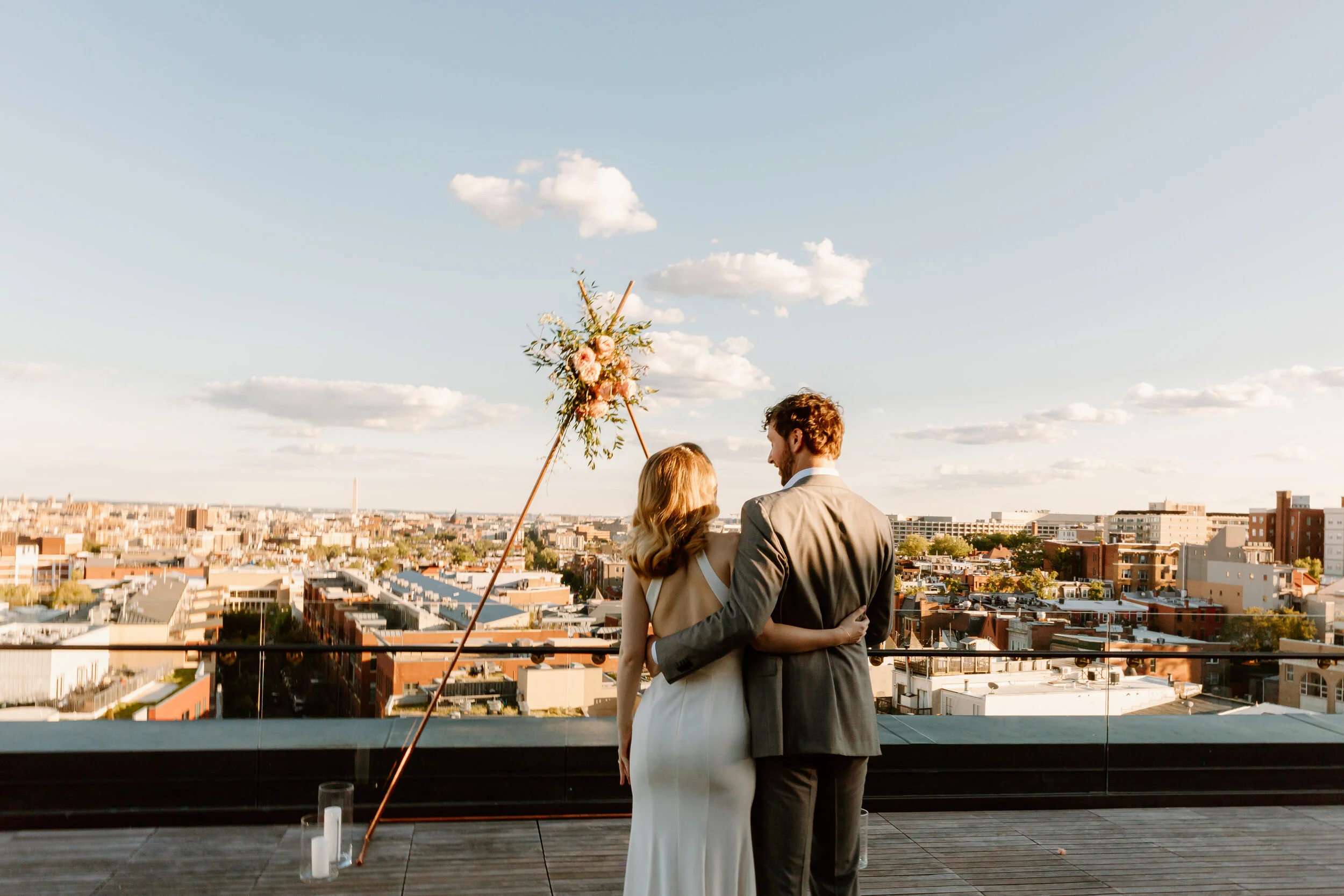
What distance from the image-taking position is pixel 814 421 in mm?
1884

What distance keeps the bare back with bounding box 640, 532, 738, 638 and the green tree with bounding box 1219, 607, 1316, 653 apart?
13.1 feet

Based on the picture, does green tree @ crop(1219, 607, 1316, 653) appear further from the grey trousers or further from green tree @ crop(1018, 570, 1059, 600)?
green tree @ crop(1018, 570, 1059, 600)

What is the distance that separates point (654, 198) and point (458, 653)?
6.02 m

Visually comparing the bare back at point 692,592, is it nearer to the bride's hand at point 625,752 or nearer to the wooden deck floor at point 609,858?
the bride's hand at point 625,752

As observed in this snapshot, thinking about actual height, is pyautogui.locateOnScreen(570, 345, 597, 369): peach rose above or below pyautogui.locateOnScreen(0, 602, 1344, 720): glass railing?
above

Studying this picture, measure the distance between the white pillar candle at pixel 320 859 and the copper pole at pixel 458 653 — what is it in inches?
7.0

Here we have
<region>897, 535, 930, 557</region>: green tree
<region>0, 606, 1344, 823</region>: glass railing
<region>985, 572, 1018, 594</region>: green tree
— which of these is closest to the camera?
<region>0, 606, 1344, 823</region>: glass railing

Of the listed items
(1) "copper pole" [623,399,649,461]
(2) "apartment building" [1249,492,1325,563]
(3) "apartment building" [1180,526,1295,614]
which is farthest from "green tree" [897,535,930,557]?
(2) "apartment building" [1249,492,1325,563]

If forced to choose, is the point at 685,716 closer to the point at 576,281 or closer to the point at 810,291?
the point at 576,281

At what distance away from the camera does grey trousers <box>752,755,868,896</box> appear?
1.81 metres

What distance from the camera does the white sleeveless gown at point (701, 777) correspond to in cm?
180

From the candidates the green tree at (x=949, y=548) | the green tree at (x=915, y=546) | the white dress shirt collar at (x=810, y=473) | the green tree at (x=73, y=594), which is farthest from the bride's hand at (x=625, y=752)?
the green tree at (x=949, y=548)

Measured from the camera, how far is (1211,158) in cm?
895

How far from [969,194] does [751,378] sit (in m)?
3.90
